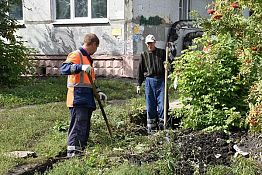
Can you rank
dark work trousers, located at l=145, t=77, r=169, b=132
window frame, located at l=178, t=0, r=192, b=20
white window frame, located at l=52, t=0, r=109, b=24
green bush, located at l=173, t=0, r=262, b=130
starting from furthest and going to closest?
window frame, located at l=178, t=0, r=192, b=20 → white window frame, located at l=52, t=0, r=109, b=24 → dark work trousers, located at l=145, t=77, r=169, b=132 → green bush, located at l=173, t=0, r=262, b=130

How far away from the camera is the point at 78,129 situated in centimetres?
687

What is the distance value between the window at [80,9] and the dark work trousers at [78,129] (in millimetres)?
9851

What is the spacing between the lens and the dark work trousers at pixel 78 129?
684 cm

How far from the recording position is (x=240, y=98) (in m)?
7.20

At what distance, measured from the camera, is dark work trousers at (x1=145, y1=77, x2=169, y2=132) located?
8.69 m

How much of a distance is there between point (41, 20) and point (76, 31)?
150 cm

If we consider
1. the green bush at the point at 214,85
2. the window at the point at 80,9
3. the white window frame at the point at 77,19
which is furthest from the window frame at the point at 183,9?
the green bush at the point at 214,85

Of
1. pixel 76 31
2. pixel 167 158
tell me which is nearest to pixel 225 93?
pixel 167 158

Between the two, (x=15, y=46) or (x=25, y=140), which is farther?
(x=15, y=46)

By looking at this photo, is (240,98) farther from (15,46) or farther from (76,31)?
(76,31)

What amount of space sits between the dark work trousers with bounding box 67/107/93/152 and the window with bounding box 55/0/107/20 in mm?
9851

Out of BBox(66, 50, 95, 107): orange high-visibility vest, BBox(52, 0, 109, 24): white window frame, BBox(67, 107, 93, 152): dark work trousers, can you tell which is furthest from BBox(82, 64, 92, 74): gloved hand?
BBox(52, 0, 109, 24): white window frame

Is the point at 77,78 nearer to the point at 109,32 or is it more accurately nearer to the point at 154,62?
the point at 154,62

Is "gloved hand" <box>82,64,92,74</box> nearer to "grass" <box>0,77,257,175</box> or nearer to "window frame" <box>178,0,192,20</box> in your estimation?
"grass" <box>0,77,257,175</box>
